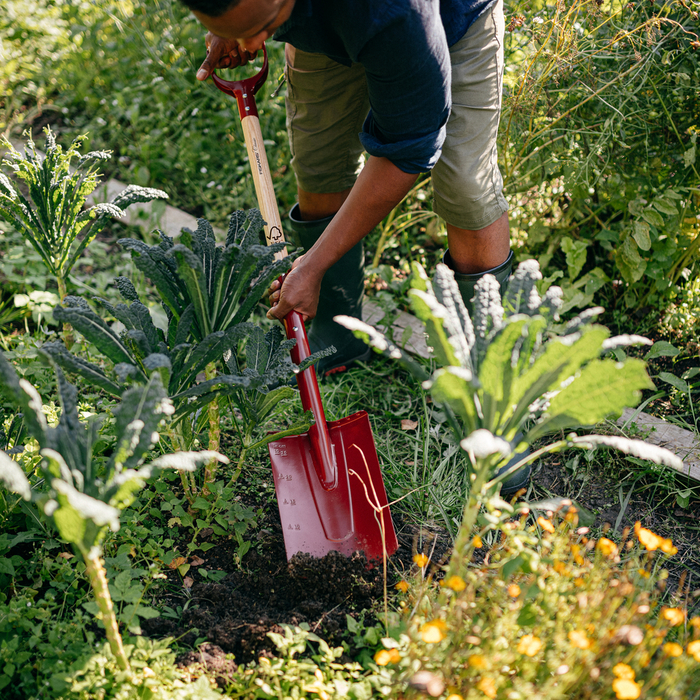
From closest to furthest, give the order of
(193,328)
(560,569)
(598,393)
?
(598,393)
(560,569)
(193,328)

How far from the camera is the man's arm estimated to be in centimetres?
141

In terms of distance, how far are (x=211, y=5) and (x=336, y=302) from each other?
1.29 metres

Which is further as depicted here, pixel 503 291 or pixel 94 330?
pixel 503 291

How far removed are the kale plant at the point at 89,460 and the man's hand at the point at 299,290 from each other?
Result: 63cm

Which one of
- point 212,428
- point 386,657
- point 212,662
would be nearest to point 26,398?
point 212,428

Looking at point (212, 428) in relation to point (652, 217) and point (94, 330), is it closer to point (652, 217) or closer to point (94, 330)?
point (94, 330)

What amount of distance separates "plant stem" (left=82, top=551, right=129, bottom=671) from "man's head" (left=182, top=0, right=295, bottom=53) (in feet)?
3.32

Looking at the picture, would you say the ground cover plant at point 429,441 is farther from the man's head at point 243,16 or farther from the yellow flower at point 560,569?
the man's head at point 243,16

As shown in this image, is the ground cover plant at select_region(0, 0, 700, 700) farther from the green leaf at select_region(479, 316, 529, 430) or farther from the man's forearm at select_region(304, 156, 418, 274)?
the man's forearm at select_region(304, 156, 418, 274)

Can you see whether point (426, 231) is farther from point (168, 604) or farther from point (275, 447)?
point (168, 604)

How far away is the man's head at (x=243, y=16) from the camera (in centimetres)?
103

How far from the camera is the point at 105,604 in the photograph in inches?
41.9

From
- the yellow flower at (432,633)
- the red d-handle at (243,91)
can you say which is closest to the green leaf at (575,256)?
the red d-handle at (243,91)

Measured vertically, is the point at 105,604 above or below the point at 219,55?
below
